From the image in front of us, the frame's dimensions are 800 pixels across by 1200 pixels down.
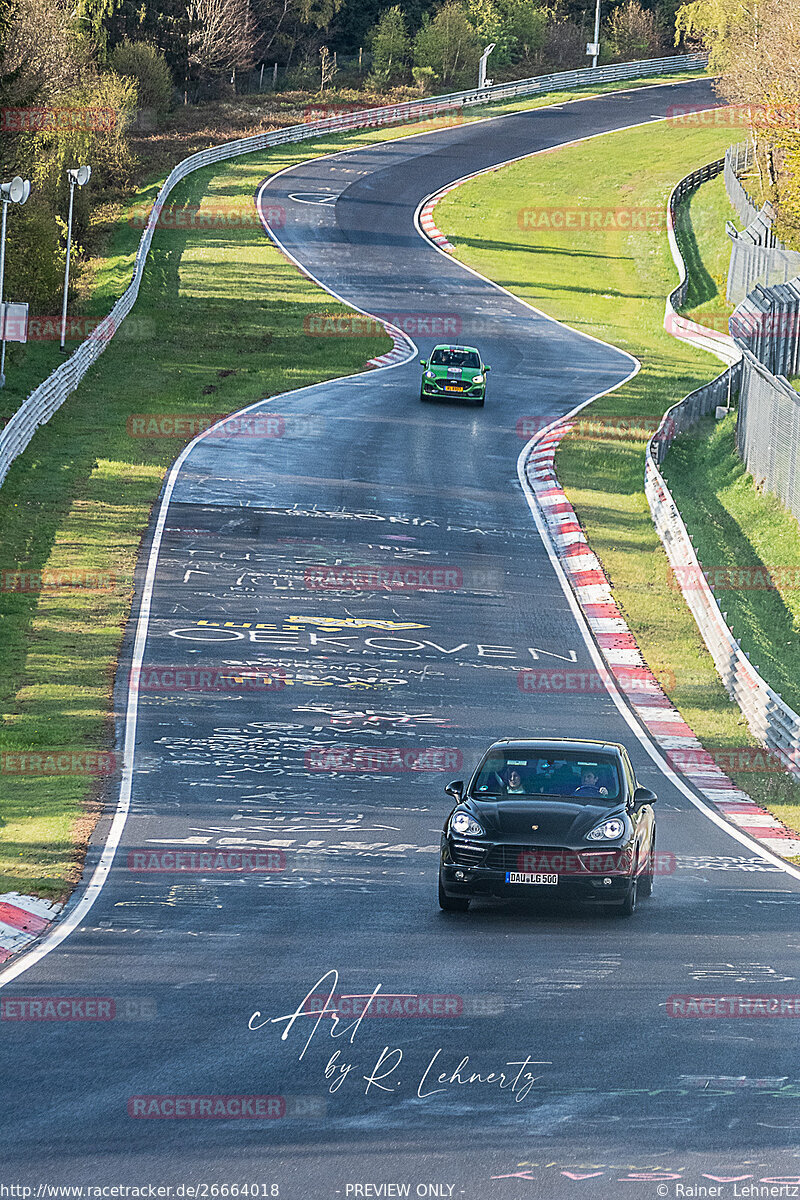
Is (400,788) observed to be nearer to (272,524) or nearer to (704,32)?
(272,524)

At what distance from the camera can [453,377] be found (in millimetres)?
43406

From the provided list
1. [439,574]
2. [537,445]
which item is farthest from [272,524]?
[537,445]

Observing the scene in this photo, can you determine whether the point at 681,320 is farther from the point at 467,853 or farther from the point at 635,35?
the point at 635,35

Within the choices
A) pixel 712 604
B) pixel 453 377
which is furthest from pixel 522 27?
pixel 712 604

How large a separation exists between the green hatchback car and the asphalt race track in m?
10.4

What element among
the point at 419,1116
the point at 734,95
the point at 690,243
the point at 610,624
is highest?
the point at 734,95

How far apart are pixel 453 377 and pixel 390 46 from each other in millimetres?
63937

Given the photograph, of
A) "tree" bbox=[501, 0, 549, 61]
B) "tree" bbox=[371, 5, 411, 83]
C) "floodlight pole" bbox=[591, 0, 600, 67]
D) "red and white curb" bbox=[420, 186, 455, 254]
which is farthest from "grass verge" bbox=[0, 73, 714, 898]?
"tree" bbox=[501, 0, 549, 61]

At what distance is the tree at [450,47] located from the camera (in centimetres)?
9962

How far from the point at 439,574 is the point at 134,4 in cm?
7387

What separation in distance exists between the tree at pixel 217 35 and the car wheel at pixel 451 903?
86024 mm

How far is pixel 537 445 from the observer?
40.2 metres

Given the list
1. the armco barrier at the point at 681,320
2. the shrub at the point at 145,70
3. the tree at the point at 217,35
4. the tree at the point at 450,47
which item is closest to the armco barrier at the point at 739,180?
the armco barrier at the point at 681,320

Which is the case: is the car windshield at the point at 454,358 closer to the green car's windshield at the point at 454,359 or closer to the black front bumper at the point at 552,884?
the green car's windshield at the point at 454,359
